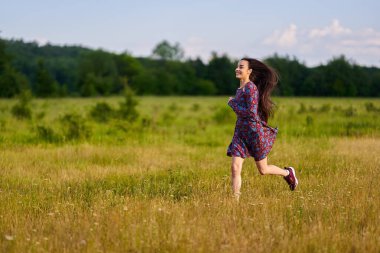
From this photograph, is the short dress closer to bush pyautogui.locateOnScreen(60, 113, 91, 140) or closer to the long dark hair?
the long dark hair

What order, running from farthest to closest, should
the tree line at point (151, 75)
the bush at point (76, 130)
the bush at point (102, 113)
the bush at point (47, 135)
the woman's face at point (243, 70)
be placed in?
the tree line at point (151, 75)
the bush at point (102, 113)
the bush at point (76, 130)
the bush at point (47, 135)
the woman's face at point (243, 70)

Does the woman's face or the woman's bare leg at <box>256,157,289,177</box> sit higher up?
the woman's face

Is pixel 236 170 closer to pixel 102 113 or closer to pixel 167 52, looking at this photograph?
pixel 102 113

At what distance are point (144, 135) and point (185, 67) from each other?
75.1 meters

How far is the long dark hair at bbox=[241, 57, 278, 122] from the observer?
258 inches

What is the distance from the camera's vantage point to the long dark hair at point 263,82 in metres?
6.54

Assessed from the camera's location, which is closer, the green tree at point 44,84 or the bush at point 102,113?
the bush at point 102,113

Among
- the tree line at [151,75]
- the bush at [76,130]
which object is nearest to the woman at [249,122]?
the bush at [76,130]

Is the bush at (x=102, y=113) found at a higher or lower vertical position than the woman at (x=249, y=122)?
lower

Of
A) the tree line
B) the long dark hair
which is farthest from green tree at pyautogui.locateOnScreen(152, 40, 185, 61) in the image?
the long dark hair

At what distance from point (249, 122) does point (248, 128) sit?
9cm

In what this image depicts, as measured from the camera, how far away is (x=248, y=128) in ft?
20.6

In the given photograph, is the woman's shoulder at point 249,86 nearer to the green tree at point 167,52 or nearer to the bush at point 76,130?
the bush at point 76,130

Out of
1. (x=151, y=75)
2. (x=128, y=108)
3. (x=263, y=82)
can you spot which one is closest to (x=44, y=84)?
(x=151, y=75)
